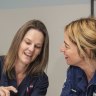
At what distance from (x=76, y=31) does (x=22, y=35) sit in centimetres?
35

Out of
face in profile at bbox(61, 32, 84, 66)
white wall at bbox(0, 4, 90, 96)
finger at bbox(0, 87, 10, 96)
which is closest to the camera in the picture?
finger at bbox(0, 87, 10, 96)

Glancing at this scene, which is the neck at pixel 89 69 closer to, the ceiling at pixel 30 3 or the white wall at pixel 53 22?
the white wall at pixel 53 22

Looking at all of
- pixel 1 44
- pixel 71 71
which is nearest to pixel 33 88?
pixel 71 71

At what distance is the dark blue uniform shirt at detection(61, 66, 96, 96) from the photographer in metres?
1.24

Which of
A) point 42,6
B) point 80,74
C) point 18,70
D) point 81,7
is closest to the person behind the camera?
point 80,74

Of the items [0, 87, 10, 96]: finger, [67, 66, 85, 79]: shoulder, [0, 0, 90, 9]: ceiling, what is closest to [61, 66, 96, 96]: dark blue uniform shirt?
[67, 66, 85, 79]: shoulder

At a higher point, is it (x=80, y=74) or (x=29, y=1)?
(x=29, y=1)

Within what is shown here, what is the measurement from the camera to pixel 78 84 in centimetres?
131

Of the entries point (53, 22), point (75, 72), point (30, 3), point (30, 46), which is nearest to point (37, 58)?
point (30, 46)

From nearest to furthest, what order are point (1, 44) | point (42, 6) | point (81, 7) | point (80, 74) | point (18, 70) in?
point (80, 74) < point (18, 70) < point (81, 7) < point (42, 6) < point (1, 44)

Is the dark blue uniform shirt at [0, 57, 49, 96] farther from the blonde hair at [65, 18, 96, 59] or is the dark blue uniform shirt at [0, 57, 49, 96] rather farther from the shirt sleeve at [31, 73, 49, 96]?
the blonde hair at [65, 18, 96, 59]

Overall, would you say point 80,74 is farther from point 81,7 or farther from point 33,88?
point 81,7

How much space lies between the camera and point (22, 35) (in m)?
1.38

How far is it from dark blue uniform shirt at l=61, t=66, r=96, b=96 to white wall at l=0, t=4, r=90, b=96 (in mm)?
425
